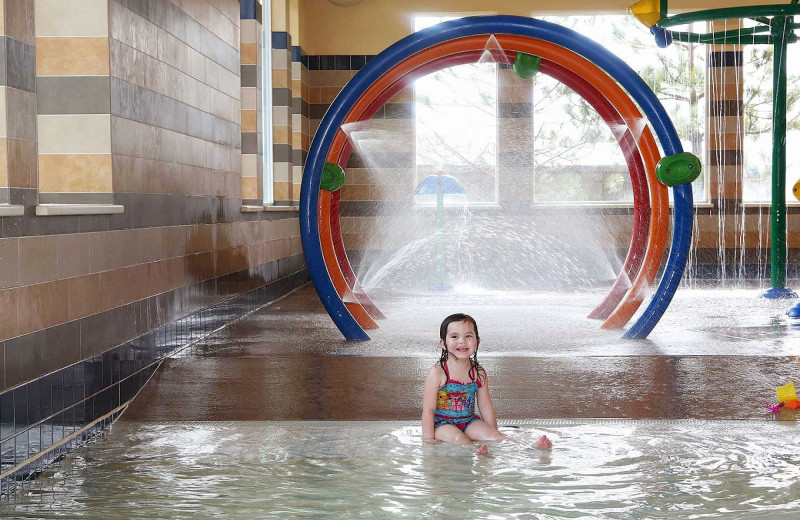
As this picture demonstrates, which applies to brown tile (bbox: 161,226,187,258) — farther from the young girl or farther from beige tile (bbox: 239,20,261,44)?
beige tile (bbox: 239,20,261,44)

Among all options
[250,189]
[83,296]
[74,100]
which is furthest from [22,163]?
[250,189]

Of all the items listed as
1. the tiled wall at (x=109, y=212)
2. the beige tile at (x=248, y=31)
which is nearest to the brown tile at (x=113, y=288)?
the tiled wall at (x=109, y=212)

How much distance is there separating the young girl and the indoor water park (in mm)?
13

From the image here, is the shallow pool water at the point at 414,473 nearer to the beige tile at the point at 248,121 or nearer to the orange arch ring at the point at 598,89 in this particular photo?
the orange arch ring at the point at 598,89

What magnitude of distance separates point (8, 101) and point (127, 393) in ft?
6.37

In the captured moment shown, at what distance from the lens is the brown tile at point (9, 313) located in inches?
161

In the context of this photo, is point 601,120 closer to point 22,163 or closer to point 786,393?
point 786,393

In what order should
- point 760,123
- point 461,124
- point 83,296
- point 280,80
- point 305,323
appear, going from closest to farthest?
point 83,296 → point 305,323 → point 280,80 → point 760,123 → point 461,124

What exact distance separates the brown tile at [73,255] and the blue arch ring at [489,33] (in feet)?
6.99

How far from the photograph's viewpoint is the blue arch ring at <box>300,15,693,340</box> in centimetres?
695

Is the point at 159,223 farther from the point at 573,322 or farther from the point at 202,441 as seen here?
the point at 573,322

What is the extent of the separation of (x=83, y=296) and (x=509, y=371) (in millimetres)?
2359

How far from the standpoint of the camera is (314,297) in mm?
11062

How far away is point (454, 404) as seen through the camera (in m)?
4.46
